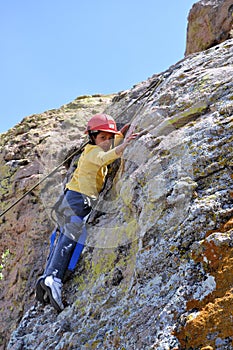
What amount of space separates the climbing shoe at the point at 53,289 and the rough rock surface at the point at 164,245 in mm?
103

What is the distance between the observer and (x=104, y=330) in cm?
396

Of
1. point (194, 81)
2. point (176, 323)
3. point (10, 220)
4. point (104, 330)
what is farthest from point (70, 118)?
point (176, 323)

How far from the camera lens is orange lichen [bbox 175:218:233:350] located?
2849 millimetres

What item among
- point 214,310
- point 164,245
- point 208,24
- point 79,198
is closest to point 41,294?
point 79,198

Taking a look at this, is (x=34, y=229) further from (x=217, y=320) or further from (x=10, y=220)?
(x=217, y=320)

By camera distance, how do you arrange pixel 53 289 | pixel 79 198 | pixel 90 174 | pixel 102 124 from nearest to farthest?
pixel 53 289, pixel 79 198, pixel 90 174, pixel 102 124

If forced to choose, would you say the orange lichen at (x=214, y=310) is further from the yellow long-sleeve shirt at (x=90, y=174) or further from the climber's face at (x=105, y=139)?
the climber's face at (x=105, y=139)

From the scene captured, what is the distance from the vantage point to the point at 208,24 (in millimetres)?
10453

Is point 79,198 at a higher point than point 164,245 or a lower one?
higher

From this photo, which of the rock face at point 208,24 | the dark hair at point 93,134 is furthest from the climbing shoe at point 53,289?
the rock face at point 208,24

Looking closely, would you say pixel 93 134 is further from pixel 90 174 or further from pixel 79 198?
pixel 79 198

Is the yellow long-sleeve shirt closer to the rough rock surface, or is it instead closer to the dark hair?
the rough rock surface

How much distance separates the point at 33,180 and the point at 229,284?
7.11 m

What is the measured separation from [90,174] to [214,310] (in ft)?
12.5
